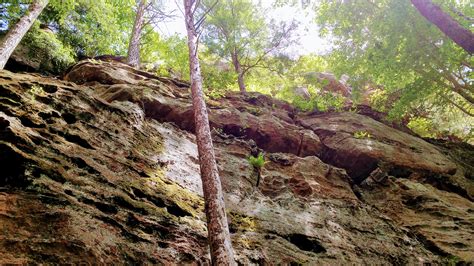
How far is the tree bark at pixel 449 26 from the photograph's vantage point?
22.9ft

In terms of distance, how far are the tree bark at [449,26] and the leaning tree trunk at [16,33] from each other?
451 inches

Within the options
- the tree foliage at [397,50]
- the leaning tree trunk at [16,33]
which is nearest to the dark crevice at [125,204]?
the leaning tree trunk at [16,33]

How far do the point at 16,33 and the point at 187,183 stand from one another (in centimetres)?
759

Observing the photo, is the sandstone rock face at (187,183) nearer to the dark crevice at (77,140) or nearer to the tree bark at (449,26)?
the dark crevice at (77,140)

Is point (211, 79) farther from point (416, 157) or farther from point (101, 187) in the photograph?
point (101, 187)

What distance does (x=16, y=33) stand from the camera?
993 cm

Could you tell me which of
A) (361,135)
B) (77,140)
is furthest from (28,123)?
(361,135)

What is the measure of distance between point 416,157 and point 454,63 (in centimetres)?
417

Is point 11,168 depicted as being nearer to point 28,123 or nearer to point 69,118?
point 28,123

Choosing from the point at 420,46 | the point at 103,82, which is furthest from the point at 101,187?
the point at 420,46

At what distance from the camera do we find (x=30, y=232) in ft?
14.0

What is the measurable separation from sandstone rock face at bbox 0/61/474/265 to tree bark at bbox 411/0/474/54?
5.00 m

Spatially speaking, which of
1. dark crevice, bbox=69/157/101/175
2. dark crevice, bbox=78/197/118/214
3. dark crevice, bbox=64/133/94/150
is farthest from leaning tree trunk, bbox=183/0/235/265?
dark crevice, bbox=64/133/94/150

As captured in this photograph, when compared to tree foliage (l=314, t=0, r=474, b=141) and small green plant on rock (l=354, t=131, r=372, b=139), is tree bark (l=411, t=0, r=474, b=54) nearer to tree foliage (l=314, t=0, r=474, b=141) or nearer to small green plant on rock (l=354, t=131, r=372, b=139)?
tree foliage (l=314, t=0, r=474, b=141)
